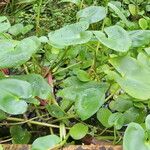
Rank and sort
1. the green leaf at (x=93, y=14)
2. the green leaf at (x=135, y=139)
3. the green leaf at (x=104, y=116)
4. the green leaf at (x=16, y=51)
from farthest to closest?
the green leaf at (x=93, y=14) → the green leaf at (x=104, y=116) → the green leaf at (x=16, y=51) → the green leaf at (x=135, y=139)

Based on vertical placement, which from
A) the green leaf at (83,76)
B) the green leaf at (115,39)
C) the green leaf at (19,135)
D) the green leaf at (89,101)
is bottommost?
the green leaf at (19,135)

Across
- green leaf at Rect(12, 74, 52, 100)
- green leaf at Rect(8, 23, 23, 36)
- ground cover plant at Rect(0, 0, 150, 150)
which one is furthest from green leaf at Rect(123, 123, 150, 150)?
green leaf at Rect(8, 23, 23, 36)

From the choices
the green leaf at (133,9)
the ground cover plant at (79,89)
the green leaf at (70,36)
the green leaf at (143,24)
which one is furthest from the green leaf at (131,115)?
the green leaf at (133,9)

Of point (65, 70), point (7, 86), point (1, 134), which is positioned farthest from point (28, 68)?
point (7, 86)

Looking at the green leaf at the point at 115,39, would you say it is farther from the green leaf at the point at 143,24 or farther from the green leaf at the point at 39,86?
the green leaf at the point at 143,24

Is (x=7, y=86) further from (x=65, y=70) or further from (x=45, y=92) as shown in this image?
(x=65, y=70)

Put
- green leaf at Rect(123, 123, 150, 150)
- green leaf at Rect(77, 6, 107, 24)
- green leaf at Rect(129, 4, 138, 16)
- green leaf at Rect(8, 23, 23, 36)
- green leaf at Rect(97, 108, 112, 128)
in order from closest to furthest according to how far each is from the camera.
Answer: green leaf at Rect(123, 123, 150, 150) < green leaf at Rect(97, 108, 112, 128) < green leaf at Rect(77, 6, 107, 24) < green leaf at Rect(8, 23, 23, 36) < green leaf at Rect(129, 4, 138, 16)

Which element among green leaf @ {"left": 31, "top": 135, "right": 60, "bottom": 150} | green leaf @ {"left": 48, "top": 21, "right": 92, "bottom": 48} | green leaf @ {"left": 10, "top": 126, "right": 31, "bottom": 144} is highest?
green leaf @ {"left": 48, "top": 21, "right": 92, "bottom": 48}

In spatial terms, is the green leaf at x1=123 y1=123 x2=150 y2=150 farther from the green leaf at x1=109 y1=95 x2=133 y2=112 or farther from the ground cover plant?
the green leaf at x1=109 y1=95 x2=133 y2=112

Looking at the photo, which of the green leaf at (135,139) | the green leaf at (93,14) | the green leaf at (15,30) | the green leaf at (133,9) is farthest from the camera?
the green leaf at (133,9)
